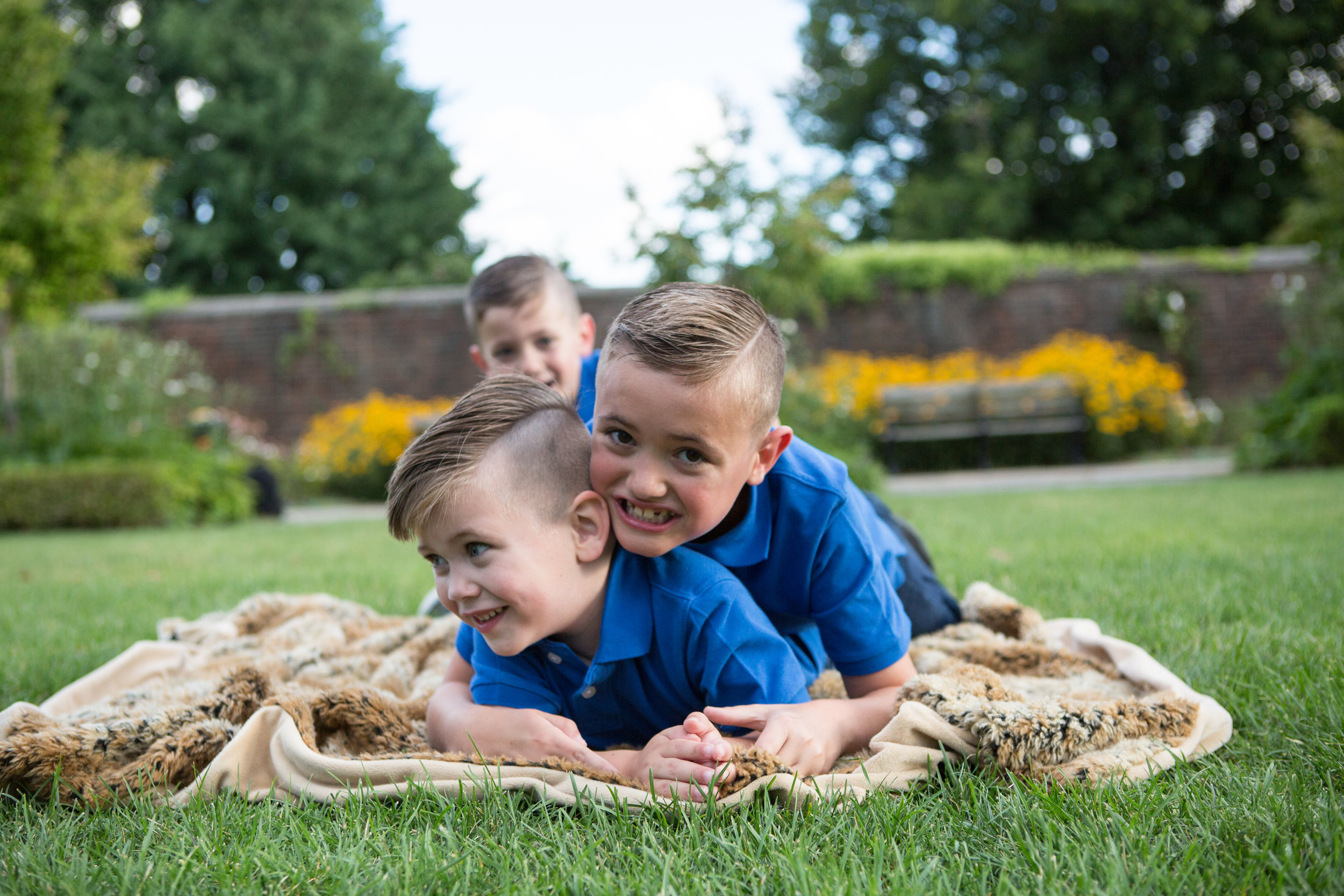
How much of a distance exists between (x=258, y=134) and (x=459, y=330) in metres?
13.2

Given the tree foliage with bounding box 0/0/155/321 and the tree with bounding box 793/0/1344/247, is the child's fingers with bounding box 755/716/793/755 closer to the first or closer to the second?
the tree foliage with bounding box 0/0/155/321

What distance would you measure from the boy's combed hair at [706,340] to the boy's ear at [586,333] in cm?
185

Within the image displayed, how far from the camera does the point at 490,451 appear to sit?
6.02 feet

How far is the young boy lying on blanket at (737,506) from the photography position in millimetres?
1739

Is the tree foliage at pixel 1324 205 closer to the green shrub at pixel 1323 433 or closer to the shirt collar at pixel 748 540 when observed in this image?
the green shrub at pixel 1323 433

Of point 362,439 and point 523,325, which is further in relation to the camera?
point 362,439

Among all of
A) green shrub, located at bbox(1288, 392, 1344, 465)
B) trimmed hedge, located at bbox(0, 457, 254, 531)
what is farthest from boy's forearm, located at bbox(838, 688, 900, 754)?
green shrub, located at bbox(1288, 392, 1344, 465)

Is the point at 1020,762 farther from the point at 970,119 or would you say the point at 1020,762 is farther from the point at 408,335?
the point at 970,119

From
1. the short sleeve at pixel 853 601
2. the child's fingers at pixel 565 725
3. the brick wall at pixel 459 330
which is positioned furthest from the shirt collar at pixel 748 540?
the brick wall at pixel 459 330

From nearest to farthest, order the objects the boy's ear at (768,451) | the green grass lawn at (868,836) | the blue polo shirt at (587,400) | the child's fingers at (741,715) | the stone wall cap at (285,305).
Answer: the green grass lawn at (868,836) < the child's fingers at (741,715) < the boy's ear at (768,451) < the blue polo shirt at (587,400) < the stone wall cap at (285,305)

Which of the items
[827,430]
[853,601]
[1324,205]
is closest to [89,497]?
[827,430]

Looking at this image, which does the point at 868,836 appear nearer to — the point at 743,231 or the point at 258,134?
the point at 743,231

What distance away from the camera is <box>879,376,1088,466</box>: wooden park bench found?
34.4ft

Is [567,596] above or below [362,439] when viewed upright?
above
